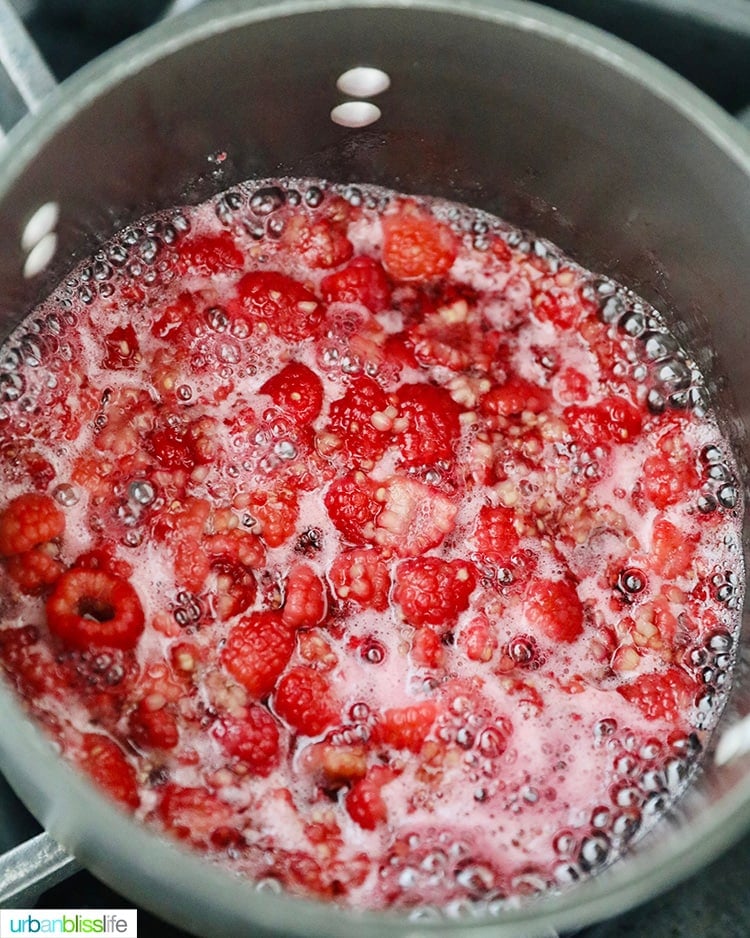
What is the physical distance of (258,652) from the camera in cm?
94

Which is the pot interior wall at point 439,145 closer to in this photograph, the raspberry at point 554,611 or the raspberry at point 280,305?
the raspberry at point 280,305

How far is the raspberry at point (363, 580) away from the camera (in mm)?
990

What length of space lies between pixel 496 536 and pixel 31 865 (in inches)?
20.4

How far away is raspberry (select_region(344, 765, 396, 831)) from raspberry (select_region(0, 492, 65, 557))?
1.20 ft

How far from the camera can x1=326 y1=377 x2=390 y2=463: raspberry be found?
1.03 m

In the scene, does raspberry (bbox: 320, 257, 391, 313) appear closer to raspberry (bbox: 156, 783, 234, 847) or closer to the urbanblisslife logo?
raspberry (bbox: 156, 783, 234, 847)

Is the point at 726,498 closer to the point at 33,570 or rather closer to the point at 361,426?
the point at 361,426

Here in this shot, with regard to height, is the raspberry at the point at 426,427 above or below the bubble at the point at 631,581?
above

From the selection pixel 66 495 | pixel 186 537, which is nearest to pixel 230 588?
pixel 186 537

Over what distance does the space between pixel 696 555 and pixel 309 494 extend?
40 cm

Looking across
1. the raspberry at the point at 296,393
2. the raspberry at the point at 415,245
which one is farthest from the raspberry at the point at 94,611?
the raspberry at the point at 415,245

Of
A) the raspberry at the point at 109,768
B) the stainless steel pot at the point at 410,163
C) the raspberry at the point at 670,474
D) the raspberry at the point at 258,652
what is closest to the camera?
the stainless steel pot at the point at 410,163

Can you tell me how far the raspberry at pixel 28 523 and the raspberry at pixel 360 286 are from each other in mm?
362

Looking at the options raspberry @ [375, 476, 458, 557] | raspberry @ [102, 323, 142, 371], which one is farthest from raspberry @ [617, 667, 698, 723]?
raspberry @ [102, 323, 142, 371]
